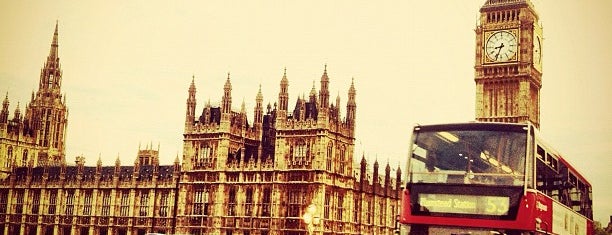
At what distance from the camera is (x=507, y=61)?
74688mm

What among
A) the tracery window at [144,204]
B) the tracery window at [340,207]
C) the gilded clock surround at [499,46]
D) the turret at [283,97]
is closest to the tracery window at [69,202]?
the tracery window at [144,204]

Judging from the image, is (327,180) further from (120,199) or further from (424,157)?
(424,157)

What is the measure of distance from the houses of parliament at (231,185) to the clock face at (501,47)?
666 inches

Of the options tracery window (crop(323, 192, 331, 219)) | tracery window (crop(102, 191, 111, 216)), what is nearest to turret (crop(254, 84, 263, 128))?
tracery window (crop(323, 192, 331, 219))

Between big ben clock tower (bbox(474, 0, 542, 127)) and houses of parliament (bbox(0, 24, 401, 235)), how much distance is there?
14683mm

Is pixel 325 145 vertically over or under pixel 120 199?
over

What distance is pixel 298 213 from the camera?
5406 centimetres

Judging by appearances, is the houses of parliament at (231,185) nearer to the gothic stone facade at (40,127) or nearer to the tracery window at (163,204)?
the tracery window at (163,204)

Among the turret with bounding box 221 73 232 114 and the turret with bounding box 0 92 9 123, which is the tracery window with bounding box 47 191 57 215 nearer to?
the turret with bounding box 0 92 9 123

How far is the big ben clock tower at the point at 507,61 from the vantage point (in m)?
73.8

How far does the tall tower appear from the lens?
76.8 m

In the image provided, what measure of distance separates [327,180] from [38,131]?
123ft

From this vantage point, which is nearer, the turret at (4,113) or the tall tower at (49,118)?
the turret at (4,113)

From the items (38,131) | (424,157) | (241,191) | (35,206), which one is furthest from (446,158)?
(38,131)
